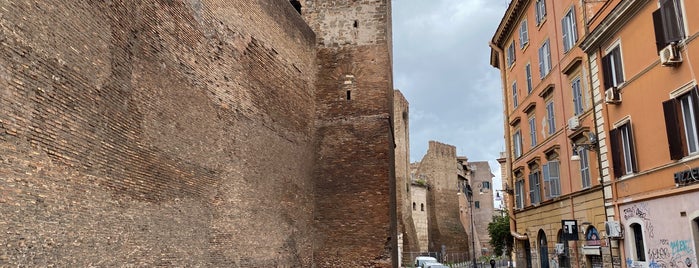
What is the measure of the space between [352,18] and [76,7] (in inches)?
394

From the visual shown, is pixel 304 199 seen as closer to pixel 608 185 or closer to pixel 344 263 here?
pixel 344 263

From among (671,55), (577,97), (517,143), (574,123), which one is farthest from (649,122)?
(517,143)

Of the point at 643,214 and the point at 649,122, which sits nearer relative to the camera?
the point at 649,122

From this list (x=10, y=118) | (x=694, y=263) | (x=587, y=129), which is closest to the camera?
(x=10, y=118)

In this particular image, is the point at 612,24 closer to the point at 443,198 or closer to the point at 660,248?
the point at 660,248

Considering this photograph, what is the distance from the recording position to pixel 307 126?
15156 mm

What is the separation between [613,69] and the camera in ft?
39.2

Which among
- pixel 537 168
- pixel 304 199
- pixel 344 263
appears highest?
pixel 537 168

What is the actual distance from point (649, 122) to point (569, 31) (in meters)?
4.81

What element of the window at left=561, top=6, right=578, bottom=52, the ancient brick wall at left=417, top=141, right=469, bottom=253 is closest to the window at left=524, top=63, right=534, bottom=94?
the window at left=561, top=6, right=578, bottom=52

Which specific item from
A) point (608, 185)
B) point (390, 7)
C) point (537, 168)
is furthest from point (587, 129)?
point (390, 7)

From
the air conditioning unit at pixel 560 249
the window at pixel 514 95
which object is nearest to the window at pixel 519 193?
the window at pixel 514 95

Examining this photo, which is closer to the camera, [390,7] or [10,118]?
[10,118]

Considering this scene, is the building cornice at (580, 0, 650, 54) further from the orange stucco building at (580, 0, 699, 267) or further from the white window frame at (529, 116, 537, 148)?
the white window frame at (529, 116, 537, 148)
